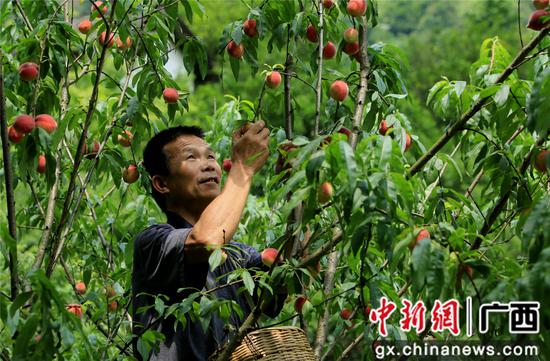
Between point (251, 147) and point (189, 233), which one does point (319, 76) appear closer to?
point (251, 147)

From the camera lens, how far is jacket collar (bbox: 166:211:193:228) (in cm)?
300

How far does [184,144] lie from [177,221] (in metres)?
0.25

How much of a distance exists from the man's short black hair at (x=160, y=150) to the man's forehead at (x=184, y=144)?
2 centimetres

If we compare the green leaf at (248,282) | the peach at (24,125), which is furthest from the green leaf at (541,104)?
the peach at (24,125)

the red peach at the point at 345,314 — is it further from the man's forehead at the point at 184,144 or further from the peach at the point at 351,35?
the peach at the point at 351,35

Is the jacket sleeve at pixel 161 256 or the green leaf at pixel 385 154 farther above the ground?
the green leaf at pixel 385 154

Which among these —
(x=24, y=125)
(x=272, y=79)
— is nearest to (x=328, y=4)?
(x=272, y=79)

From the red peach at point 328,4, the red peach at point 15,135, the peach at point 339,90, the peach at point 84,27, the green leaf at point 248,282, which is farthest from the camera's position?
the peach at point 84,27

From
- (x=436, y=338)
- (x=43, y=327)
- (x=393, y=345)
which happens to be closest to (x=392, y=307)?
(x=393, y=345)

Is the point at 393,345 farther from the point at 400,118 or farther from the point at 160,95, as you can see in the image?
the point at 160,95

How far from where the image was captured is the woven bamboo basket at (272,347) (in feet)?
7.82

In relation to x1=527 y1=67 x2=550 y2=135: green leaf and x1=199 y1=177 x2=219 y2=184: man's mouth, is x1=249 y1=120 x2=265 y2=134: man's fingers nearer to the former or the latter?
x1=199 y1=177 x2=219 y2=184: man's mouth

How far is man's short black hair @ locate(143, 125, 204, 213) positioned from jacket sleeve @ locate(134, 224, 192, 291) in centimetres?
38

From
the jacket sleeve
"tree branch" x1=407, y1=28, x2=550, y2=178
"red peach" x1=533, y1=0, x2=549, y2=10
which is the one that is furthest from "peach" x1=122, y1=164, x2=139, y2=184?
"red peach" x1=533, y1=0, x2=549, y2=10
